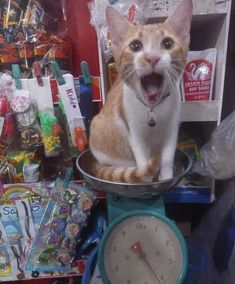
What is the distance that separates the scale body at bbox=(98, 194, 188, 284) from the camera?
2.79 ft

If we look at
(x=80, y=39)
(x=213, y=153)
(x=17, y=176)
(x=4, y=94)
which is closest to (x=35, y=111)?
(x=4, y=94)

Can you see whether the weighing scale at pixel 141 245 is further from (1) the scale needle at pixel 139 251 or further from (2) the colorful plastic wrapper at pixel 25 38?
(2) the colorful plastic wrapper at pixel 25 38

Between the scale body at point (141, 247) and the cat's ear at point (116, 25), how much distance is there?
17.9 inches

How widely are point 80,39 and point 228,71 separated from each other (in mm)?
624

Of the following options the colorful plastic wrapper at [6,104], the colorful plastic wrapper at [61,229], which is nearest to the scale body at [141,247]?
the colorful plastic wrapper at [61,229]

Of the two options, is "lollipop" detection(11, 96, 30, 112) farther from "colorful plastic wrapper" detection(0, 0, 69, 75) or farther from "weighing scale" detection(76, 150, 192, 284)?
"weighing scale" detection(76, 150, 192, 284)

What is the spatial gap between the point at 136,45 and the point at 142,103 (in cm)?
14

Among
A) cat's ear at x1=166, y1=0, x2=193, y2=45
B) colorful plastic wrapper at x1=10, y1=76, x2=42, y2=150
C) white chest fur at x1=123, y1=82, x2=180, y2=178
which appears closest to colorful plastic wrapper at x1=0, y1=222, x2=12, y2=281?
colorful plastic wrapper at x1=10, y1=76, x2=42, y2=150

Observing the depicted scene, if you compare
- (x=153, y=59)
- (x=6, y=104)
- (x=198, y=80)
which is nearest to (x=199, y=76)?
(x=198, y=80)

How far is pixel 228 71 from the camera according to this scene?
1263 mm

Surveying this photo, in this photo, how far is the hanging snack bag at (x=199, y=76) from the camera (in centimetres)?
99

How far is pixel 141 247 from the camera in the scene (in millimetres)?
873

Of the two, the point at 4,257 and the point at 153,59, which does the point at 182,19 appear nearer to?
the point at 153,59

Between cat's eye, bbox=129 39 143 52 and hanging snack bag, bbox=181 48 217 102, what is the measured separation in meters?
0.38
